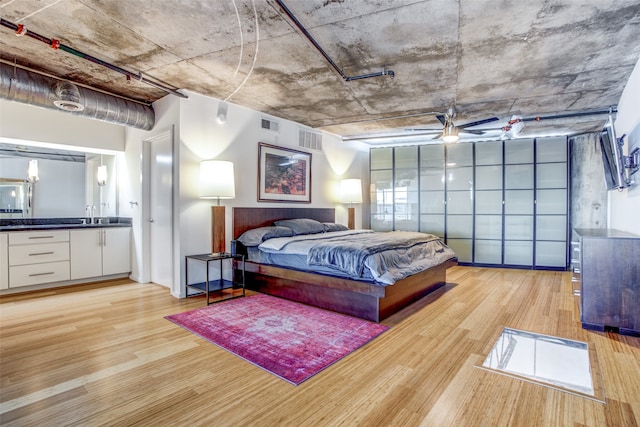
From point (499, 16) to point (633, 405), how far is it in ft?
8.55

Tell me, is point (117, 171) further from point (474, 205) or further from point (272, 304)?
point (474, 205)

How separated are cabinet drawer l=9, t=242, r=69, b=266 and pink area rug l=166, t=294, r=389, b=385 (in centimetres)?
225

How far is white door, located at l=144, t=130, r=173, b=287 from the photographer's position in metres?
4.14

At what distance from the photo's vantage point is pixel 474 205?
6.32 meters

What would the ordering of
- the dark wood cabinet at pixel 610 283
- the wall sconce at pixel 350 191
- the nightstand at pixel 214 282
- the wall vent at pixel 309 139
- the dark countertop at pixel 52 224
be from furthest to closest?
the wall sconce at pixel 350 191 → the wall vent at pixel 309 139 → the dark countertop at pixel 52 224 → the nightstand at pixel 214 282 → the dark wood cabinet at pixel 610 283

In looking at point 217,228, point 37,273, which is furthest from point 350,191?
point 37,273

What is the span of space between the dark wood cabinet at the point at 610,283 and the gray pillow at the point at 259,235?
3.21 meters

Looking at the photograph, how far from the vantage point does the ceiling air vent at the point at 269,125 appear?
16.1 ft

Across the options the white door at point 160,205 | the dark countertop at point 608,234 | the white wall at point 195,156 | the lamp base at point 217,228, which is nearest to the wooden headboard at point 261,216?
the white wall at point 195,156

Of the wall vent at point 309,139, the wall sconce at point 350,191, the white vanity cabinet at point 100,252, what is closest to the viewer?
the white vanity cabinet at point 100,252

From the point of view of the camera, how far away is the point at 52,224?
4.77m

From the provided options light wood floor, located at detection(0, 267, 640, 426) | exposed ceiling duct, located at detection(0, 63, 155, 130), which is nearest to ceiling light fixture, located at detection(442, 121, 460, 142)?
light wood floor, located at detection(0, 267, 640, 426)

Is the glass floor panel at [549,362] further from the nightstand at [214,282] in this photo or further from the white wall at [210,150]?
the white wall at [210,150]

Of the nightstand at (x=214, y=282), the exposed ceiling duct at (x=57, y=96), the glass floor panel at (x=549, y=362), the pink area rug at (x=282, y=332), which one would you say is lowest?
the glass floor panel at (x=549, y=362)
